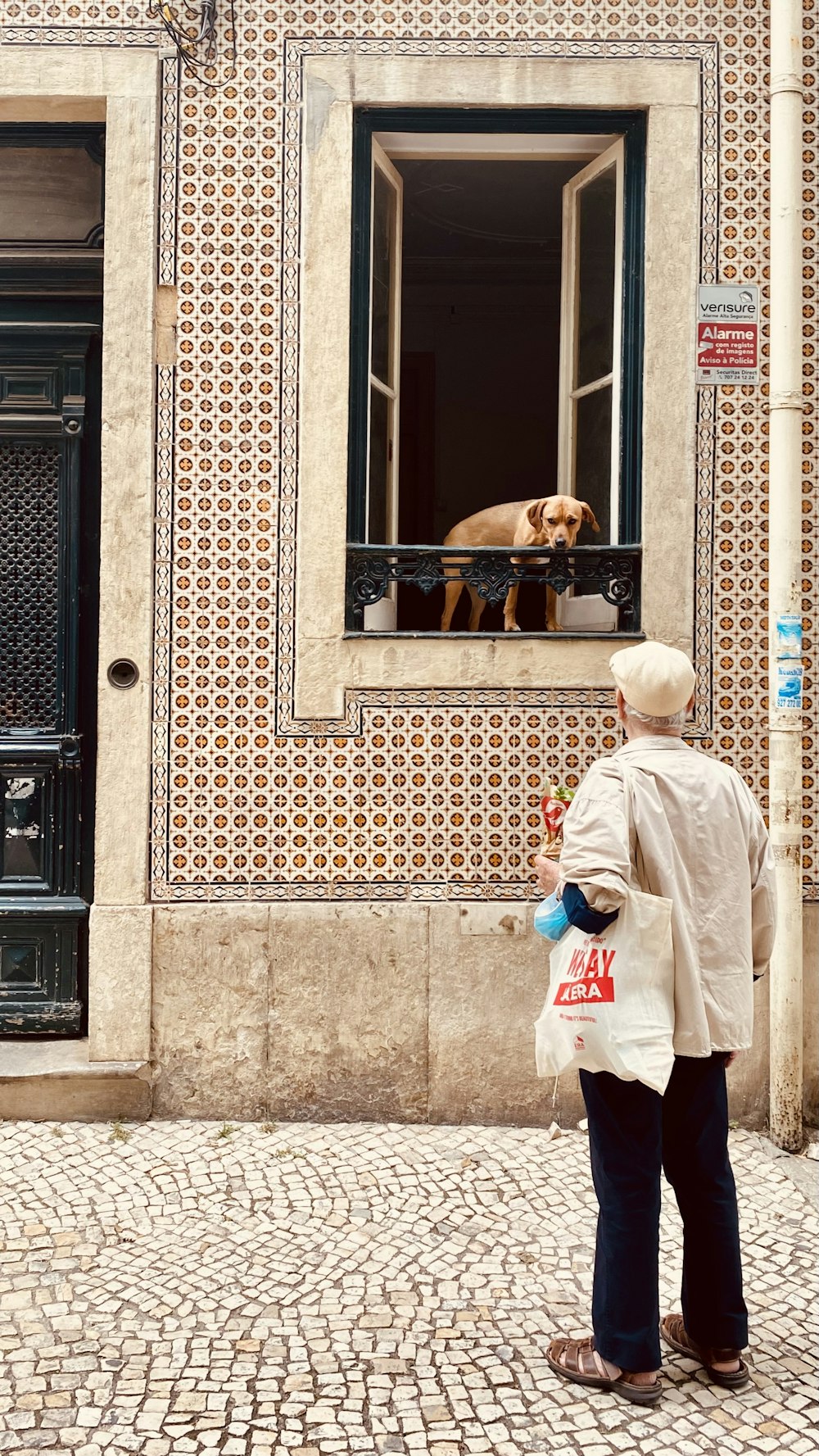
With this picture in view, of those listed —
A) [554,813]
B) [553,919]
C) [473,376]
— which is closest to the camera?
[553,919]

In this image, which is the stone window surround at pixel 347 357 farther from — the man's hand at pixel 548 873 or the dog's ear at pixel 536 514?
the man's hand at pixel 548 873

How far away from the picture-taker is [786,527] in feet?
13.8

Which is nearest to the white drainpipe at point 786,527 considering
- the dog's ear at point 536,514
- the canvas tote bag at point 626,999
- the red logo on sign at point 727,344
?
the red logo on sign at point 727,344

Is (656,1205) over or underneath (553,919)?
underneath

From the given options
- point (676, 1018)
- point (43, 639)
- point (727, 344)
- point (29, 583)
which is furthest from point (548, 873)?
point (29, 583)

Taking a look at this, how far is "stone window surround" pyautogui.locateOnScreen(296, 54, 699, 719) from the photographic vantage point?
4367 millimetres

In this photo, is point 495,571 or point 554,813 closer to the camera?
point 554,813

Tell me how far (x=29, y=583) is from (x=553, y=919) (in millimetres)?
3127

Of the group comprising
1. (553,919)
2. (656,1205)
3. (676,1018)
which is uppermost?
(553,919)

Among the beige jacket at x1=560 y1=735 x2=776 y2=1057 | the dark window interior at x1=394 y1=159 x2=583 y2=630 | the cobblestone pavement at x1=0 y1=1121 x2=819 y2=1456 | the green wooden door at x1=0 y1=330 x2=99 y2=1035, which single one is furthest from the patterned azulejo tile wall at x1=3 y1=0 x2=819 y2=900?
the dark window interior at x1=394 y1=159 x2=583 y2=630

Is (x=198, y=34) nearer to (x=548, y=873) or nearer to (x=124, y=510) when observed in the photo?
(x=124, y=510)

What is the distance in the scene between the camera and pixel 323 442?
4414 mm

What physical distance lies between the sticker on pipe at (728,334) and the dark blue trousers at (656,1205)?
2874 mm

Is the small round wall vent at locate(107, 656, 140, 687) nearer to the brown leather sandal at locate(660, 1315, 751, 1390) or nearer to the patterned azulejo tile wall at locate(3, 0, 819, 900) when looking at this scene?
the patterned azulejo tile wall at locate(3, 0, 819, 900)
